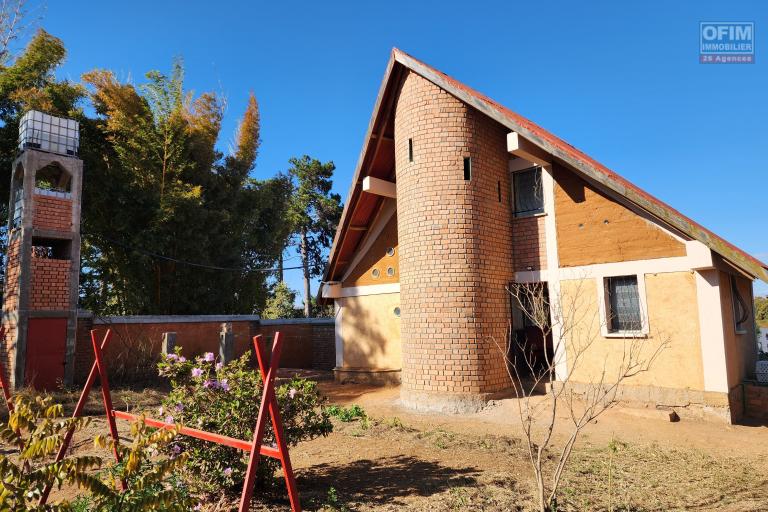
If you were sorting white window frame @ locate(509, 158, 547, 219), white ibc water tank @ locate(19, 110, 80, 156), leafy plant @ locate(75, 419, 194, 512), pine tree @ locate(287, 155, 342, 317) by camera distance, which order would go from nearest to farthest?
1. leafy plant @ locate(75, 419, 194, 512)
2. white window frame @ locate(509, 158, 547, 219)
3. white ibc water tank @ locate(19, 110, 80, 156)
4. pine tree @ locate(287, 155, 342, 317)

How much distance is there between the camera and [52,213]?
37.2ft

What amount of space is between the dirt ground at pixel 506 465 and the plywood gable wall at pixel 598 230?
9.86 feet

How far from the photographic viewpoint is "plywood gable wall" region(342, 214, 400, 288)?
539 inches

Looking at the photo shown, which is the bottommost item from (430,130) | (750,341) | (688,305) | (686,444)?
(686,444)

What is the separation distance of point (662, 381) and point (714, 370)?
87 cm

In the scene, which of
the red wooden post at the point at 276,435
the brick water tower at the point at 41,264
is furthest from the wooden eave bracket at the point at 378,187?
the red wooden post at the point at 276,435

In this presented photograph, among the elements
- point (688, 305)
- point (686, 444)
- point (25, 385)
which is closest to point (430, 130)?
point (688, 305)

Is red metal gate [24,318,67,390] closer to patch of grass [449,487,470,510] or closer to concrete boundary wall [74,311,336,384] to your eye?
concrete boundary wall [74,311,336,384]

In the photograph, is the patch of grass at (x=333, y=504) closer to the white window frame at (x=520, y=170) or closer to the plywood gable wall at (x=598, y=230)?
the plywood gable wall at (x=598, y=230)

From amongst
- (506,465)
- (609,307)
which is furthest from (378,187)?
(506,465)

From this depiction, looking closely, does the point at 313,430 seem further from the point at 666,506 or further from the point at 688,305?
the point at 688,305

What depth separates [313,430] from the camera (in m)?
5.15

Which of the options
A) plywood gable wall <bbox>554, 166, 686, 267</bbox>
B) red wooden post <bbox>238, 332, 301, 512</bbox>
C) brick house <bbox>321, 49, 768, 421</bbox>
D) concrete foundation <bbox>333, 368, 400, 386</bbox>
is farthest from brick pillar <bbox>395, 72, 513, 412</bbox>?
red wooden post <bbox>238, 332, 301, 512</bbox>

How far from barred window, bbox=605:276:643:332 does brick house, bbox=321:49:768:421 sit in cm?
3
